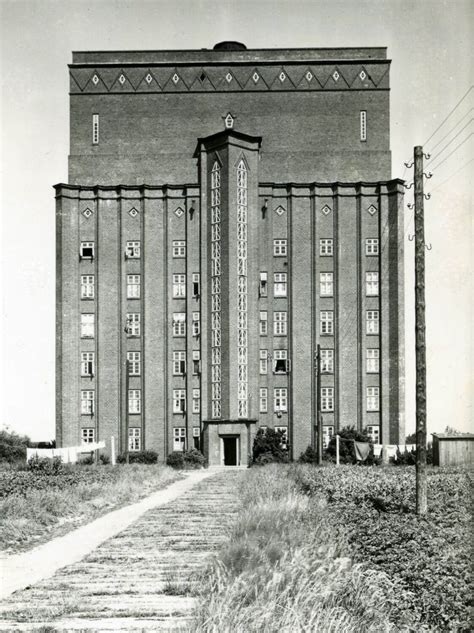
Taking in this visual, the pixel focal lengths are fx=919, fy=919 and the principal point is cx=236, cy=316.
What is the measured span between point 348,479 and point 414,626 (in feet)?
71.4

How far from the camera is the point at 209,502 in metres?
25.9

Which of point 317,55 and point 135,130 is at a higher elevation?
point 317,55

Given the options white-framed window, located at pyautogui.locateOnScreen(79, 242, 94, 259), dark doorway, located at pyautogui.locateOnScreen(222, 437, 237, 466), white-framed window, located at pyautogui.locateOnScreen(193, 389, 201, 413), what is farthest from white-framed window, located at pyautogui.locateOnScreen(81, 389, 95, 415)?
dark doorway, located at pyautogui.locateOnScreen(222, 437, 237, 466)

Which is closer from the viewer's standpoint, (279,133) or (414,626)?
(414,626)

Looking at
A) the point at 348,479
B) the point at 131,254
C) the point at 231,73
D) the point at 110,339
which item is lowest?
the point at 348,479

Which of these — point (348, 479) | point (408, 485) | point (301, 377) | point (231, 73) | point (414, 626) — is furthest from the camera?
point (231, 73)

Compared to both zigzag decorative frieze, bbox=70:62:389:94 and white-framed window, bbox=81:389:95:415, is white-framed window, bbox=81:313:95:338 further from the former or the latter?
zigzag decorative frieze, bbox=70:62:389:94

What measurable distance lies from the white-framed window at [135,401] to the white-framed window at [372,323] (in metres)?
17.4

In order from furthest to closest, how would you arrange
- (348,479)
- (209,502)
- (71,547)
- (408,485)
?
(348,479) → (408,485) → (209,502) → (71,547)

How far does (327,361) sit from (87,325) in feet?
58.8

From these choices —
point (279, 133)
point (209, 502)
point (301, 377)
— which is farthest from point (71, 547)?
point (279, 133)

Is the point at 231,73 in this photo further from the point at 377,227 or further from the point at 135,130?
the point at 377,227

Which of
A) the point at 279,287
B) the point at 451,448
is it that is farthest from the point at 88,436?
the point at 451,448

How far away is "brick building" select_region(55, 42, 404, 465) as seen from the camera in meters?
66.4
